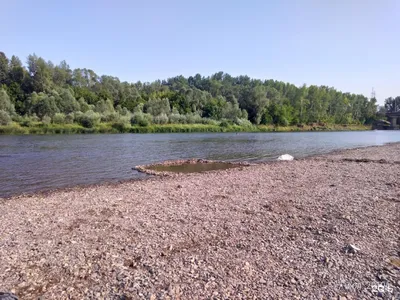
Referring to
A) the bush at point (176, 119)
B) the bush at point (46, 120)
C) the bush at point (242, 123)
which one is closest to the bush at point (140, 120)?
the bush at point (176, 119)

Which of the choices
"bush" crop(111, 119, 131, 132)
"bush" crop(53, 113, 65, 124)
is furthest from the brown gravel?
"bush" crop(53, 113, 65, 124)

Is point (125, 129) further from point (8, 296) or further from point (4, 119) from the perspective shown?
point (8, 296)

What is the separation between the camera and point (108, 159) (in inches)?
1121

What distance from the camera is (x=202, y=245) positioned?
757cm

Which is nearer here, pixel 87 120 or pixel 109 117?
pixel 87 120

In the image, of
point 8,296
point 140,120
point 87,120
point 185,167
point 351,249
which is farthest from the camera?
point 140,120

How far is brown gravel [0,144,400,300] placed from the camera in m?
5.57

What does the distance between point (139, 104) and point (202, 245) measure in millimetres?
118839

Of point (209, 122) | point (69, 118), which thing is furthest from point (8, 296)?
point (209, 122)

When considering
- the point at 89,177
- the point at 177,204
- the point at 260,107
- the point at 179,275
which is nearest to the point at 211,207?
the point at 177,204

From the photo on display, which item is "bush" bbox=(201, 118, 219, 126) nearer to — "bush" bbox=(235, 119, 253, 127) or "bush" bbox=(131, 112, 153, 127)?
"bush" bbox=(235, 119, 253, 127)

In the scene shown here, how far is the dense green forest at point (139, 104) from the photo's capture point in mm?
89562

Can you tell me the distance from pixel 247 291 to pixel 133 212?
6289 millimetres

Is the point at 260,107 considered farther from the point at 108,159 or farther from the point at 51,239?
the point at 51,239
